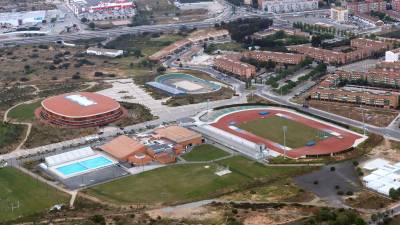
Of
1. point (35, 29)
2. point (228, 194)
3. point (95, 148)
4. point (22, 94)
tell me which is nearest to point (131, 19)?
point (35, 29)

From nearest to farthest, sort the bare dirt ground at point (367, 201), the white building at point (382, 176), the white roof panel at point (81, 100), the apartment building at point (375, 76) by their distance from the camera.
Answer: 1. the bare dirt ground at point (367, 201)
2. the white building at point (382, 176)
3. the white roof panel at point (81, 100)
4. the apartment building at point (375, 76)

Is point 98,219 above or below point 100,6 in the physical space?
below

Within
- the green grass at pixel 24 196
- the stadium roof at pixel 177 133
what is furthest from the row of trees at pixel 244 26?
the green grass at pixel 24 196

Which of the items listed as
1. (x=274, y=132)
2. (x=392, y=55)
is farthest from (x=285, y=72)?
(x=274, y=132)

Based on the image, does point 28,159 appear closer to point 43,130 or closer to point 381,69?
point 43,130

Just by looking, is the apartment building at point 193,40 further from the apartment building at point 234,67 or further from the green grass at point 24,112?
the green grass at point 24,112

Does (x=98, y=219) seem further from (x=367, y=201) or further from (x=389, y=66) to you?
(x=389, y=66)
